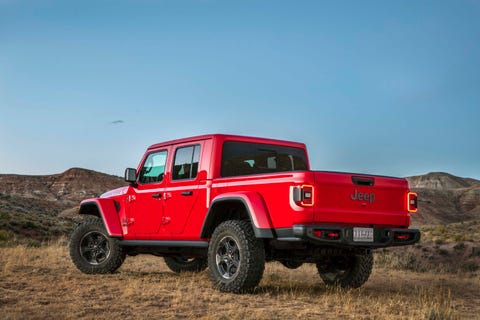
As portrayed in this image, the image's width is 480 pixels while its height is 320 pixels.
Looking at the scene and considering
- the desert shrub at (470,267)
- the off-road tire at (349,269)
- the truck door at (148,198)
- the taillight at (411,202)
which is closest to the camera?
the taillight at (411,202)

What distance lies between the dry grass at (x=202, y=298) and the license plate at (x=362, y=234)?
0.76 meters

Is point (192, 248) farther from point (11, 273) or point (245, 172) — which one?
point (11, 273)

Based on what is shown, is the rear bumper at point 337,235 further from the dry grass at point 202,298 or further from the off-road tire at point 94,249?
the off-road tire at point 94,249

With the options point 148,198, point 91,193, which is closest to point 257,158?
point 148,198

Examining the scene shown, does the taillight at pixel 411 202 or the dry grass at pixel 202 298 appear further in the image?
the taillight at pixel 411 202

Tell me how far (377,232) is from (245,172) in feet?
7.19

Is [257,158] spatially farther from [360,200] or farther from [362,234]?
[362,234]

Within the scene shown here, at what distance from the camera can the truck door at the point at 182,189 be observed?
870cm

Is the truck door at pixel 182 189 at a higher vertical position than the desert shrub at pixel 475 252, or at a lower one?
higher

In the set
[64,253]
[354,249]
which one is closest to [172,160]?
[354,249]

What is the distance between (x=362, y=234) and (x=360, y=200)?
437 millimetres

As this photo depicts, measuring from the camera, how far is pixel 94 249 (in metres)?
10.8

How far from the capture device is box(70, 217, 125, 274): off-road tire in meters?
10.4

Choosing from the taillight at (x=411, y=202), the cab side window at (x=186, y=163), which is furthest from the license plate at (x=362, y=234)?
the cab side window at (x=186, y=163)
